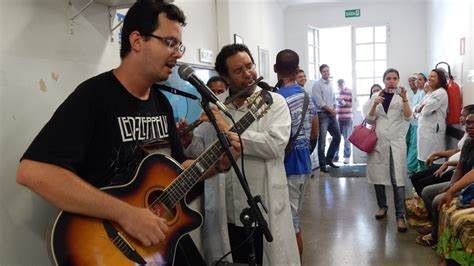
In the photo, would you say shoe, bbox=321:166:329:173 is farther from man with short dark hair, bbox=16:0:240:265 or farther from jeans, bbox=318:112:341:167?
man with short dark hair, bbox=16:0:240:265

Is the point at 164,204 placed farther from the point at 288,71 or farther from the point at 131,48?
the point at 288,71

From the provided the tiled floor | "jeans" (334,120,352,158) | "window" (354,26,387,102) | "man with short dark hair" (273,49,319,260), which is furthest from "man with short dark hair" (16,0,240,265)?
"window" (354,26,387,102)

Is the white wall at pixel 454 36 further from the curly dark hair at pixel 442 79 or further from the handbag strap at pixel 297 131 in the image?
the handbag strap at pixel 297 131

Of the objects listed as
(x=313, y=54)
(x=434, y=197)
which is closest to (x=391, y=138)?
(x=434, y=197)

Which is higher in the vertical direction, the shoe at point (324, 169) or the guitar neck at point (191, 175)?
the guitar neck at point (191, 175)

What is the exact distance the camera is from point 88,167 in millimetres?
1250

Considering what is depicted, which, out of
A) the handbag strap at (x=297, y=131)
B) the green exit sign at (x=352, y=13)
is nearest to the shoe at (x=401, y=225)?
the handbag strap at (x=297, y=131)

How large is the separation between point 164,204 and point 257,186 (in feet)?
2.07

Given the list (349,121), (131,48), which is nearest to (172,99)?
(131,48)

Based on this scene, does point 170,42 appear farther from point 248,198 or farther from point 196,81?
point 248,198

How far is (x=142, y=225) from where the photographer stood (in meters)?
1.21

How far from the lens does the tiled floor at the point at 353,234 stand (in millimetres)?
3074

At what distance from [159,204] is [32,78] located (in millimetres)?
602

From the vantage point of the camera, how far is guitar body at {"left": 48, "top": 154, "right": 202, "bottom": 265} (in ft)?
3.78
